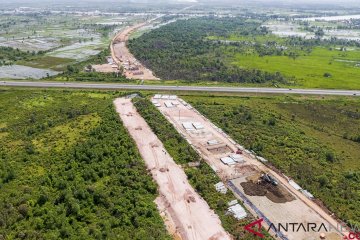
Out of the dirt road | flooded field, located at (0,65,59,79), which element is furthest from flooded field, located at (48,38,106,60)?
flooded field, located at (0,65,59,79)

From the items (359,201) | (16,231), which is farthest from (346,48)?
(16,231)

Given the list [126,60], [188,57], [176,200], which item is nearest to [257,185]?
[176,200]

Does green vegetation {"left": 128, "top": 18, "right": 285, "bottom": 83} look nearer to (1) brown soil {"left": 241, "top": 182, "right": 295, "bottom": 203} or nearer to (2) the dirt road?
(2) the dirt road

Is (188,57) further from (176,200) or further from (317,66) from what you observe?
(176,200)

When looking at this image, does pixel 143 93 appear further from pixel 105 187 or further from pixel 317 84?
pixel 317 84

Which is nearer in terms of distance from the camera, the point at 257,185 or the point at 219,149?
the point at 257,185

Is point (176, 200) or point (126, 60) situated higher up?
point (126, 60)
